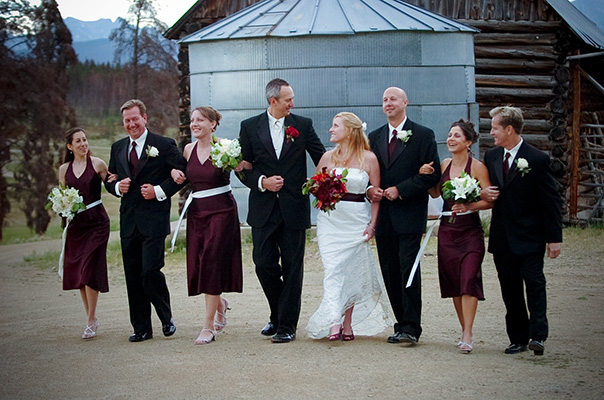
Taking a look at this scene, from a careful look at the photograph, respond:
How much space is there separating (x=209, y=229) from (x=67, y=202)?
1295mm

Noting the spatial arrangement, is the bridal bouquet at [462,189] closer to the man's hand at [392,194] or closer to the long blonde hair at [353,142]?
the man's hand at [392,194]

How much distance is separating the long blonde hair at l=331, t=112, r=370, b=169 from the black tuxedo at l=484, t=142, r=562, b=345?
106cm

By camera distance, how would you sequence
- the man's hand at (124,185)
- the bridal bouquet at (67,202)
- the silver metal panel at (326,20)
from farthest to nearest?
the silver metal panel at (326,20), the bridal bouquet at (67,202), the man's hand at (124,185)

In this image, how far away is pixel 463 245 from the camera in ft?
20.7

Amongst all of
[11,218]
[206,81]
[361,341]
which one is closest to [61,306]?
[361,341]

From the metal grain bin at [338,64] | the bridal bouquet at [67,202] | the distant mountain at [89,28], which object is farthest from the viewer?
the distant mountain at [89,28]

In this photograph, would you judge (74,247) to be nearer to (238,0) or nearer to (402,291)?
(402,291)

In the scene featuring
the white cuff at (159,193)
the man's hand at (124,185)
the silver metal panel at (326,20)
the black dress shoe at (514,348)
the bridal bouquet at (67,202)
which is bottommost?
the black dress shoe at (514,348)

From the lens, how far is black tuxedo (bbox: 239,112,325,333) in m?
6.80

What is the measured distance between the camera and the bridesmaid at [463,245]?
6.19 m

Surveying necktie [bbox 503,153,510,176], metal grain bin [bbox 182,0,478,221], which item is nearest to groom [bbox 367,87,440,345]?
necktie [bbox 503,153,510,176]

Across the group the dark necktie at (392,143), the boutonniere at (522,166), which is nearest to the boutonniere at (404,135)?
the dark necktie at (392,143)

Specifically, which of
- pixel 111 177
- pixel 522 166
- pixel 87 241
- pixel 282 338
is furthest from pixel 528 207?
pixel 87 241

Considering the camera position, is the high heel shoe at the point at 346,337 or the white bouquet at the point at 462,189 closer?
the white bouquet at the point at 462,189
